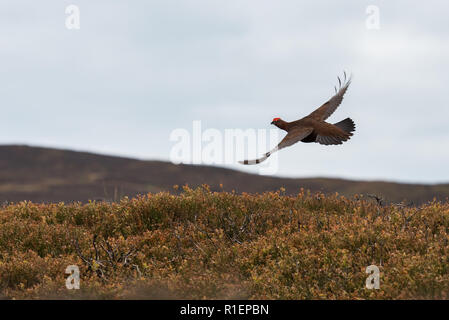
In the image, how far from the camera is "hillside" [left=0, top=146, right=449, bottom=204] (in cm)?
3198

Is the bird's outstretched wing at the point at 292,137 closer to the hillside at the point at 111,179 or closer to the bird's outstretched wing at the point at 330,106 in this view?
the bird's outstretched wing at the point at 330,106

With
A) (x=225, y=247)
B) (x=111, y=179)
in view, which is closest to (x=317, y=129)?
(x=225, y=247)

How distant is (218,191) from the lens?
1198 centimetres

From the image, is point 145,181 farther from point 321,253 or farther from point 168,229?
point 321,253

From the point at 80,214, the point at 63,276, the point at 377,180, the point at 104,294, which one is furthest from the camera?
the point at 377,180

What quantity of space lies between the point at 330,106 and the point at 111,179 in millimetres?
25626

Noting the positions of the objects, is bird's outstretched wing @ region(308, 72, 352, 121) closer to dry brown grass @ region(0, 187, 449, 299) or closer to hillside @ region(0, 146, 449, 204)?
dry brown grass @ region(0, 187, 449, 299)

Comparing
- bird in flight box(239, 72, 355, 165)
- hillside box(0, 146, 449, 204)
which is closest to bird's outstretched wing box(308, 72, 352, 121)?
bird in flight box(239, 72, 355, 165)

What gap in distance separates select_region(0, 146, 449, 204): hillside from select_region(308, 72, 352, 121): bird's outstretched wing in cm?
1802

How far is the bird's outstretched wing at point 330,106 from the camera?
1151 centimetres

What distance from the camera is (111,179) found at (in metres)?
35.6
